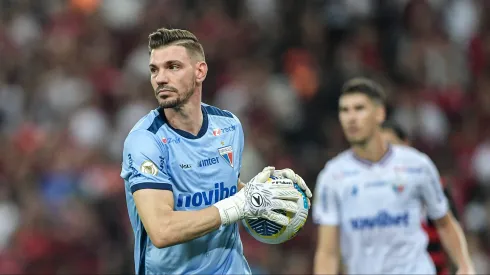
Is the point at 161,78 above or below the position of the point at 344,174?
above

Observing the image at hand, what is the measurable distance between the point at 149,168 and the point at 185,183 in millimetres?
300

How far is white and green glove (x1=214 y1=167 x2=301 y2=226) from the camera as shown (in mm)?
4891

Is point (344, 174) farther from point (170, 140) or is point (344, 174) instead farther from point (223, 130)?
point (170, 140)

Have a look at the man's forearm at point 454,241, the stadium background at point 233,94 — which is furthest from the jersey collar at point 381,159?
the stadium background at point 233,94

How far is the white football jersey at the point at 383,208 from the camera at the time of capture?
707 centimetres

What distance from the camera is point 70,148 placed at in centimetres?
1227

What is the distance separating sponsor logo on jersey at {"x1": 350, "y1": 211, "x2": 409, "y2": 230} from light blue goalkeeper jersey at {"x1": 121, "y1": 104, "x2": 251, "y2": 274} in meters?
2.00

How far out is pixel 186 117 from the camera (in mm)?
5328

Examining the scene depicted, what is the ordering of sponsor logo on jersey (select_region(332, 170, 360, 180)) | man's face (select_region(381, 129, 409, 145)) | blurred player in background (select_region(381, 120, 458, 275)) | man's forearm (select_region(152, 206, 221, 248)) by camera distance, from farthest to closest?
man's face (select_region(381, 129, 409, 145)), blurred player in background (select_region(381, 120, 458, 275)), sponsor logo on jersey (select_region(332, 170, 360, 180)), man's forearm (select_region(152, 206, 221, 248))

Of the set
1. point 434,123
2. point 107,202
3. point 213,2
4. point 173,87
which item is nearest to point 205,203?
point 173,87

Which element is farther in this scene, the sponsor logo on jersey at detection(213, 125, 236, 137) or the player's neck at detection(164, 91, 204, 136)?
the sponsor logo on jersey at detection(213, 125, 236, 137)

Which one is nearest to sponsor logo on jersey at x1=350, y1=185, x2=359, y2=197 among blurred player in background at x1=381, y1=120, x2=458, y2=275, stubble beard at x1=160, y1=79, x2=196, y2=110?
blurred player in background at x1=381, y1=120, x2=458, y2=275

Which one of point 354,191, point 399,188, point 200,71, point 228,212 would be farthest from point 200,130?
point 399,188

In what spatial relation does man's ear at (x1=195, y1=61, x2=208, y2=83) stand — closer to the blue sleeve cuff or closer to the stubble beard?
the stubble beard
